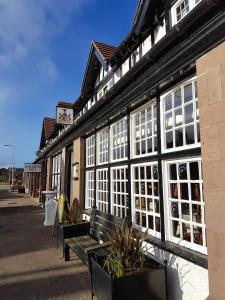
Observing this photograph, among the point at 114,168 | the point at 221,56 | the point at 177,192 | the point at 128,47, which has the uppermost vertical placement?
the point at 128,47

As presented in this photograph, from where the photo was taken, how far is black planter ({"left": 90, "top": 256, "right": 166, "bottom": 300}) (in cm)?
343

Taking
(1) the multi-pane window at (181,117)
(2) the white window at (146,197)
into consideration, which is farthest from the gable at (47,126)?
(1) the multi-pane window at (181,117)

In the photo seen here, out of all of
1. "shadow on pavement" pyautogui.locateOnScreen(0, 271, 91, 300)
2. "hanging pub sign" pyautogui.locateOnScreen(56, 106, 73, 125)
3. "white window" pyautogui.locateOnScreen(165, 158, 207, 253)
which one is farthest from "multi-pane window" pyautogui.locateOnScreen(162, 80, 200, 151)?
"hanging pub sign" pyautogui.locateOnScreen(56, 106, 73, 125)

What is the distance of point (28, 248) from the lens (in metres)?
7.03

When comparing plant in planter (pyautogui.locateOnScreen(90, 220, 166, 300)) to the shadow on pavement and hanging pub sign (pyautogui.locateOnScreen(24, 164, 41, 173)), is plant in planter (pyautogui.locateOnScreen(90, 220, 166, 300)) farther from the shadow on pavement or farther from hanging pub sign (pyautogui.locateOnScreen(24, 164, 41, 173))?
hanging pub sign (pyautogui.locateOnScreen(24, 164, 41, 173))

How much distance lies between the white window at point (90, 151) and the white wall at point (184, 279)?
14.8 ft

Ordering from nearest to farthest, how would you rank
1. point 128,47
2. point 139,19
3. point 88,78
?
1. point 139,19
2. point 128,47
3. point 88,78

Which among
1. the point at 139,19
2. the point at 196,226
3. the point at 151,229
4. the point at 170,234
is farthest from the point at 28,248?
the point at 139,19

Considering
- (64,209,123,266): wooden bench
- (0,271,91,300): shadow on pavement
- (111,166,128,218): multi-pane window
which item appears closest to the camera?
(0,271,91,300): shadow on pavement

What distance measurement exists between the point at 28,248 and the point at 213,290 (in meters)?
5.43

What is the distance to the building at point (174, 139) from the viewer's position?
9.94 ft

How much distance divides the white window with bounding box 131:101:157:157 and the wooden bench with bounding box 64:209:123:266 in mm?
1459

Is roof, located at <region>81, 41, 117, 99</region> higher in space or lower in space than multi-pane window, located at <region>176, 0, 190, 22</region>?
higher

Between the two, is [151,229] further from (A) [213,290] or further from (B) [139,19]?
(B) [139,19]
